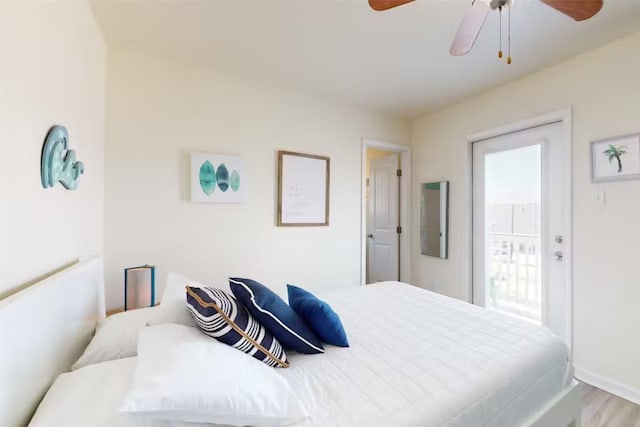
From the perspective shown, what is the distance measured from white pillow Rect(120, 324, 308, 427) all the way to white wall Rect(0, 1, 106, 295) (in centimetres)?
55

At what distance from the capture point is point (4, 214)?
0.86 meters

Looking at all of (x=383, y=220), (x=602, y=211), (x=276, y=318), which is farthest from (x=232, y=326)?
(x=383, y=220)

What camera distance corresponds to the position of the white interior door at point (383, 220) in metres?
3.79

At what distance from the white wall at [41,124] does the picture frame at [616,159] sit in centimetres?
333

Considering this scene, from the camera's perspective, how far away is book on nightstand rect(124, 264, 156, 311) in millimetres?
1909

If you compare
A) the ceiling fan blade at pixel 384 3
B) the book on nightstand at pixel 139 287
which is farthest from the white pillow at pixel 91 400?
the ceiling fan blade at pixel 384 3

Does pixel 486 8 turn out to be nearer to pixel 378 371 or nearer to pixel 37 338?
pixel 378 371

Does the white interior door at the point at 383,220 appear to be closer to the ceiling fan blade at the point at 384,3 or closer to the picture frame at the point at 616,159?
the picture frame at the point at 616,159

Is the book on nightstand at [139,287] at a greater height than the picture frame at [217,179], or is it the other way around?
the picture frame at [217,179]

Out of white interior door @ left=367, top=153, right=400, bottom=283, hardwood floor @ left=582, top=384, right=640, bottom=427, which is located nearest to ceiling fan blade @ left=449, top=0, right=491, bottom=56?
white interior door @ left=367, top=153, right=400, bottom=283

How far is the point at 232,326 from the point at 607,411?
97.6 inches

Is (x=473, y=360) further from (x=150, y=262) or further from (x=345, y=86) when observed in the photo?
(x=345, y=86)

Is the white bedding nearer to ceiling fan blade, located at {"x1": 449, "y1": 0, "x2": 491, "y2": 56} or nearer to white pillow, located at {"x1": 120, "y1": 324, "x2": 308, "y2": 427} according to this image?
white pillow, located at {"x1": 120, "y1": 324, "x2": 308, "y2": 427}

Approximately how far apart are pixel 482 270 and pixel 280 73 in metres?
2.83
